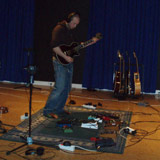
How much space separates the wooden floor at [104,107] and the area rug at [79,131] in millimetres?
121

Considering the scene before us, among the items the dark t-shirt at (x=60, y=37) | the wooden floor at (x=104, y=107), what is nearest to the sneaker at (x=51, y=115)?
the wooden floor at (x=104, y=107)

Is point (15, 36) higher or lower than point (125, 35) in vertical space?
lower

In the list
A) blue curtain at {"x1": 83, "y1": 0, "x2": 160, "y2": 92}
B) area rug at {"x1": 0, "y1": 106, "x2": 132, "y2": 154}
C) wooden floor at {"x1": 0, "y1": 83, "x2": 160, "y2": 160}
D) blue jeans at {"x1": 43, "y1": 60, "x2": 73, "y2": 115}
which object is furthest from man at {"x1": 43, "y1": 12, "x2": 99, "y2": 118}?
blue curtain at {"x1": 83, "y1": 0, "x2": 160, "y2": 92}

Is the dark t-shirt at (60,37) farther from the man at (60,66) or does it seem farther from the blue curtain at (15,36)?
the blue curtain at (15,36)

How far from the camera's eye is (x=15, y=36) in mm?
7102

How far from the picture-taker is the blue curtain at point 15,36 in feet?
22.8

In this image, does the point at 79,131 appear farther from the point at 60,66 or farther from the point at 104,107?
the point at 104,107

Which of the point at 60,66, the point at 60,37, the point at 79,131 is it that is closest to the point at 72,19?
the point at 60,37

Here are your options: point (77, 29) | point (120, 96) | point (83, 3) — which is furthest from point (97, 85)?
point (83, 3)

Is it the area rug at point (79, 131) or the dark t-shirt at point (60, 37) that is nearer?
the area rug at point (79, 131)

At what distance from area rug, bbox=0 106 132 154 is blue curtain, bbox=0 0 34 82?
9.92 ft

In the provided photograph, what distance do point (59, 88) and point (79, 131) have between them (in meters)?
0.77

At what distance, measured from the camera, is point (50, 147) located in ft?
9.66

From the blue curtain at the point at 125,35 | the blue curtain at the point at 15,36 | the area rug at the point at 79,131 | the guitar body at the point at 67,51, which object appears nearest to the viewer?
the area rug at the point at 79,131
